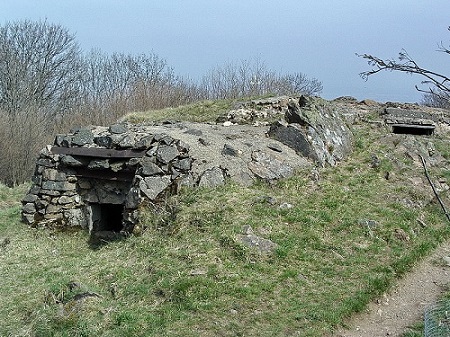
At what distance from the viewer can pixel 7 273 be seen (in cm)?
687

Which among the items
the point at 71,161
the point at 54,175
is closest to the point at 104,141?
the point at 71,161

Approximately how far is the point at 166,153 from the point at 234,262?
8.71 feet

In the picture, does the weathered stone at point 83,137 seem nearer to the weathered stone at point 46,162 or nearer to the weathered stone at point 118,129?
the weathered stone at point 118,129

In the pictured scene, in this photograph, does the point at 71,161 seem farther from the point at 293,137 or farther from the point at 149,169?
the point at 293,137

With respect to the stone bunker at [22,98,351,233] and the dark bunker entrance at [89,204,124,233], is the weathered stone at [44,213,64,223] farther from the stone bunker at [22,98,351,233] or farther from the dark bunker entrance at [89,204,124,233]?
the dark bunker entrance at [89,204,124,233]

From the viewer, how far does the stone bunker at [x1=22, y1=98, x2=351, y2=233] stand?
8.01m

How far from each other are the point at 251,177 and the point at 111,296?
333cm

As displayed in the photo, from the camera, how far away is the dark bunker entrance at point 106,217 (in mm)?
8938

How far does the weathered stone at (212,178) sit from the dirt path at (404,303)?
3204mm

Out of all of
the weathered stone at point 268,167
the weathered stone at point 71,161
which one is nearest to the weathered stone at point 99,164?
the weathered stone at point 71,161

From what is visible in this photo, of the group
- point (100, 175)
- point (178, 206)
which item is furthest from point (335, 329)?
point (100, 175)

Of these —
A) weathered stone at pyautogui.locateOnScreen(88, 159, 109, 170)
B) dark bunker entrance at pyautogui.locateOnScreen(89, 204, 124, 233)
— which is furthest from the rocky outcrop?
dark bunker entrance at pyautogui.locateOnScreen(89, 204, 124, 233)

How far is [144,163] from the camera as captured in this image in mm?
8023

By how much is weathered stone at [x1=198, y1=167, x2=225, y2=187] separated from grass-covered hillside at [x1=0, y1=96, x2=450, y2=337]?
0.18m
